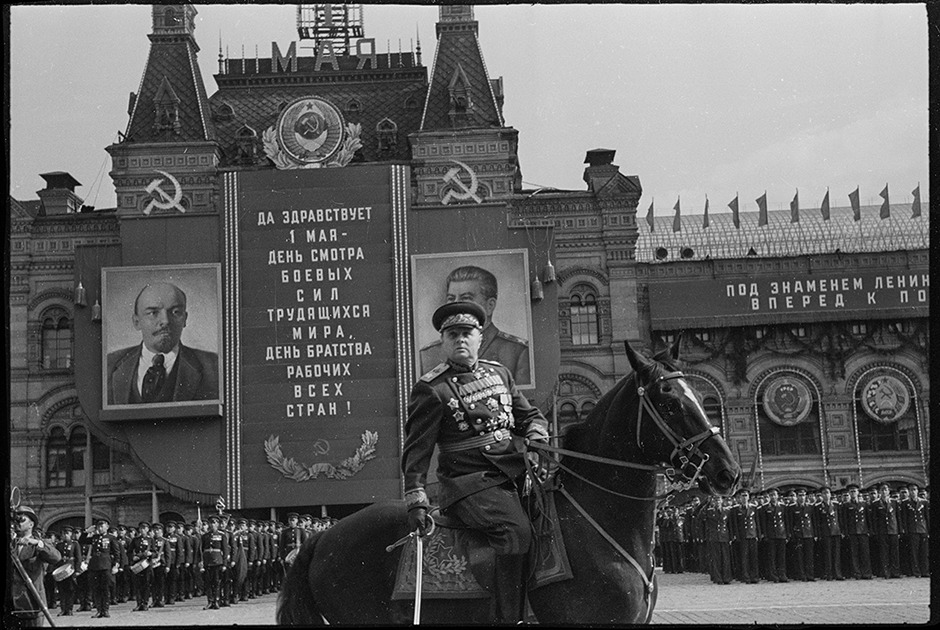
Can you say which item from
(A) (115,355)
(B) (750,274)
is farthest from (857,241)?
(A) (115,355)

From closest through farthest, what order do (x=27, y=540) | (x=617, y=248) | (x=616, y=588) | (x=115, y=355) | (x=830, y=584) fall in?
(x=616, y=588) → (x=27, y=540) → (x=830, y=584) → (x=115, y=355) → (x=617, y=248)

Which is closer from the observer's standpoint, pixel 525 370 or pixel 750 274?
pixel 525 370

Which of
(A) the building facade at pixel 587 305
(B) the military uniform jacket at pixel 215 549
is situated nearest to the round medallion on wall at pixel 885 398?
(A) the building facade at pixel 587 305

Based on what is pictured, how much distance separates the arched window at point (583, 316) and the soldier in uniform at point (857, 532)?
556 inches

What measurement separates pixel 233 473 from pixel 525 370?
7750 mm

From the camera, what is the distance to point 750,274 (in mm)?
32625

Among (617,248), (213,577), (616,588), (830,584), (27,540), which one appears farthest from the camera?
(617,248)

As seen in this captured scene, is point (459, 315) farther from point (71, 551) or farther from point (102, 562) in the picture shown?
point (102, 562)

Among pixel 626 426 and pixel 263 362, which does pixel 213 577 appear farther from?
pixel 626 426

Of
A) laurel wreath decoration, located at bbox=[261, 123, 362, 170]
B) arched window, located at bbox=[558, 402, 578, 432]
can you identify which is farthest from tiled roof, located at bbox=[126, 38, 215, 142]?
arched window, located at bbox=[558, 402, 578, 432]

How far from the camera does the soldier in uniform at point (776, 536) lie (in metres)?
18.8

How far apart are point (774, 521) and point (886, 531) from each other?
1724 mm

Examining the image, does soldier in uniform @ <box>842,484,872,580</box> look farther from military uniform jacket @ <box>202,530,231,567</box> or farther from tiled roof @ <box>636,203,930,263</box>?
tiled roof @ <box>636,203,930,263</box>

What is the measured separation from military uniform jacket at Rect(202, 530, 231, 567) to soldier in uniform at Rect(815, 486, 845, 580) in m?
10.1
